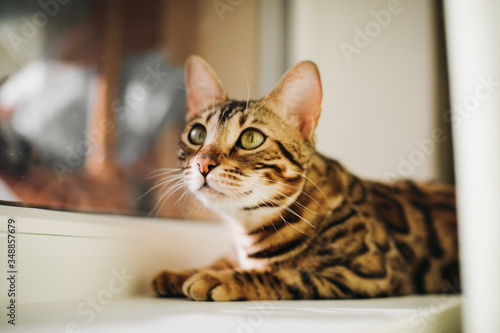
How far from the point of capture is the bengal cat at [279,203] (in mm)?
852

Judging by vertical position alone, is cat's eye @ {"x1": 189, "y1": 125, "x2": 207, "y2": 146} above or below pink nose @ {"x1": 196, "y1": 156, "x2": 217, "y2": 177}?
above

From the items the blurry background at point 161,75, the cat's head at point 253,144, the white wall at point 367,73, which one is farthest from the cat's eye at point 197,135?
the white wall at point 367,73

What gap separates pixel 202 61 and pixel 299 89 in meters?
0.25

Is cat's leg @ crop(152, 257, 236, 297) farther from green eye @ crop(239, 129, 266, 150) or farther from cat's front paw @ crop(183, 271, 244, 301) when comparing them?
green eye @ crop(239, 129, 266, 150)

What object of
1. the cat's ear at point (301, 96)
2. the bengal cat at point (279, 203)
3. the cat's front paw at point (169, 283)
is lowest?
the cat's front paw at point (169, 283)

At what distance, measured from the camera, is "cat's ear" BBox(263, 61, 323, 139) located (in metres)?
0.86

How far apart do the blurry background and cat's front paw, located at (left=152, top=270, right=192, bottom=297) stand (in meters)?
0.18

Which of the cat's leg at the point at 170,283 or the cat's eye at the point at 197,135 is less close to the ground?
the cat's eye at the point at 197,135

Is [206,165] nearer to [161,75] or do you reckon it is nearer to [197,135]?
[197,135]

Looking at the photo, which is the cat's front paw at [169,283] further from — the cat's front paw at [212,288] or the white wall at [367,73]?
the white wall at [367,73]

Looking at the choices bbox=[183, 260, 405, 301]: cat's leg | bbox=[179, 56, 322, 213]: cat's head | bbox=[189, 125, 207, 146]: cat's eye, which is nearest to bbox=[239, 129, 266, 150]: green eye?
bbox=[179, 56, 322, 213]: cat's head

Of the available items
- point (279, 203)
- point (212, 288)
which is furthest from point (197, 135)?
point (212, 288)

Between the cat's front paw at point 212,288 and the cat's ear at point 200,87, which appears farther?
the cat's ear at point 200,87

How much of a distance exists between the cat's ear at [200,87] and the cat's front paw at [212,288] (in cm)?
Result: 41
